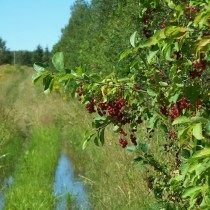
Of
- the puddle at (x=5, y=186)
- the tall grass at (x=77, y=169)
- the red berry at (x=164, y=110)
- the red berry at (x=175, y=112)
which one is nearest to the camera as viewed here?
the red berry at (x=175, y=112)

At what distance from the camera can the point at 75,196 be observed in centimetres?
764

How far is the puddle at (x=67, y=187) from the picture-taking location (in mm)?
7469

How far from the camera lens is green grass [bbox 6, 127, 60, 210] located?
720 cm

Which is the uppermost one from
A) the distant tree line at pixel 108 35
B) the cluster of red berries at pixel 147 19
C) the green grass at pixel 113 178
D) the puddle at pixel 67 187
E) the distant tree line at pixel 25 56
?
the cluster of red berries at pixel 147 19

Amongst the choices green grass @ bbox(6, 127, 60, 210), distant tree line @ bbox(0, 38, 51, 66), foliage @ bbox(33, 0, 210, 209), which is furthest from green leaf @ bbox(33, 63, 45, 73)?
distant tree line @ bbox(0, 38, 51, 66)

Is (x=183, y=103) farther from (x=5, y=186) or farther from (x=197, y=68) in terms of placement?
(x=5, y=186)

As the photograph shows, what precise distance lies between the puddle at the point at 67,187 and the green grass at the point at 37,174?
160 mm

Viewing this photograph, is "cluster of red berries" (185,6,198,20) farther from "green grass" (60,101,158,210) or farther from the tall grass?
"green grass" (60,101,158,210)

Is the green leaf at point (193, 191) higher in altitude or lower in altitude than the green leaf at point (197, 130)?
lower

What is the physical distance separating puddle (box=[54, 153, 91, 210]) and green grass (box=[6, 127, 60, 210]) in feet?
0.53

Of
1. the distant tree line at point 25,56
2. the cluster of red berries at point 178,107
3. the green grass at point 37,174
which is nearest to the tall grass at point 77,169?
the green grass at point 37,174

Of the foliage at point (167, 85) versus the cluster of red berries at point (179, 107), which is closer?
the foliage at point (167, 85)

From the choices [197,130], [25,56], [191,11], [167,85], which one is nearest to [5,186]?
[167,85]

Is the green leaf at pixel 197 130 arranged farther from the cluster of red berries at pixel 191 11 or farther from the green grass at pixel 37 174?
the green grass at pixel 37 174
